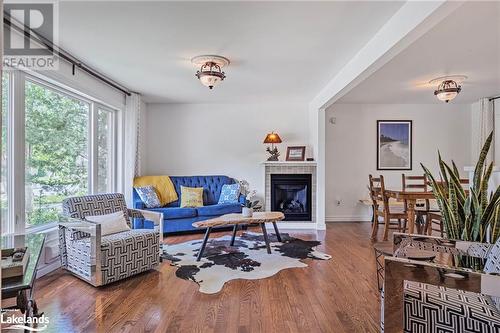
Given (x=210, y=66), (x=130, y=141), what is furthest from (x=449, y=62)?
(x=130, y=141)

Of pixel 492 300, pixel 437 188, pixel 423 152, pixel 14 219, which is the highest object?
pixel 423 152

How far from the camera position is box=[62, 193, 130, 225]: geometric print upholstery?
315 cm

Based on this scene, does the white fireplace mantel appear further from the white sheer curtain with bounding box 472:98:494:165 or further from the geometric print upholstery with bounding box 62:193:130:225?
the white sheer curtain with bounding box 472:98:494:165

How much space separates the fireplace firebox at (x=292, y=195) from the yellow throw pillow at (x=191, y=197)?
1374 millimetres

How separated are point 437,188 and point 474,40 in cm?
175

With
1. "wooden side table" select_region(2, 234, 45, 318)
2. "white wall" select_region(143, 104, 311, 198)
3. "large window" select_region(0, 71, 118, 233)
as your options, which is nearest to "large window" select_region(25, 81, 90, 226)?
"large window" select_region(0, 71, 118, 233)

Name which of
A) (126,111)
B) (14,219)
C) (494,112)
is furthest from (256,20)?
(494,112)

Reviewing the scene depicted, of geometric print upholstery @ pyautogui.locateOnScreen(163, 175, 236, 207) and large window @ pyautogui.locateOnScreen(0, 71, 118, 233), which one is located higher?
large window @ pyautogui.locateOnScreen(0, 71, 118, 233)

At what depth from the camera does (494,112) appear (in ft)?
18.1

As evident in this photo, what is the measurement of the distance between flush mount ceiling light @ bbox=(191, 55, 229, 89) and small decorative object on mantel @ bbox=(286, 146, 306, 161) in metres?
2.73

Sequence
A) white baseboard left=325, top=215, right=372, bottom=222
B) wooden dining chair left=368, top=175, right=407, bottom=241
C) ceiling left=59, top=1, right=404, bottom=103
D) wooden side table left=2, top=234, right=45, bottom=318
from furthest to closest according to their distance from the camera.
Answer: white baseboard left=325, top=215, right=372, bottom=222
wooden dining chair left=368, top=175, right=407, bottom=241
ceiling left=59, top=1, right=404, bottom=103
wooden side table left=2, top=234, right=45, bottom=318

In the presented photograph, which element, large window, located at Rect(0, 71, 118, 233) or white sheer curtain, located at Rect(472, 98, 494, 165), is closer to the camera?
large window, located at Rect(0, 71, 118, 233)

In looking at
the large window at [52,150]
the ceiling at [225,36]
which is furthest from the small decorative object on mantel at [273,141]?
the large window at [52,150]

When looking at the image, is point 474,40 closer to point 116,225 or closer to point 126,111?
point 116,225
